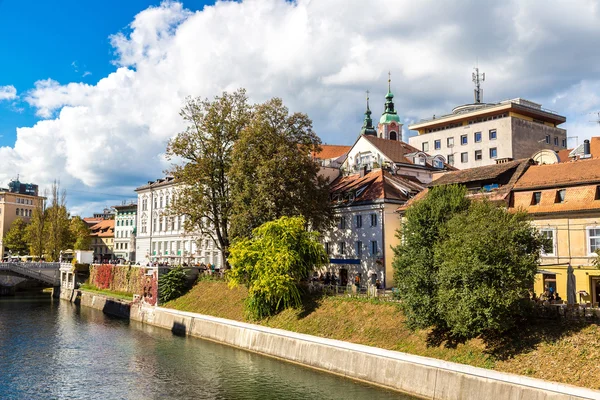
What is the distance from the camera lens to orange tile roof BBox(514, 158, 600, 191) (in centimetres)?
3925

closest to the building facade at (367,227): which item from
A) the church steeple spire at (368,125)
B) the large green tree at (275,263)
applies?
the large green tree at (275,263)

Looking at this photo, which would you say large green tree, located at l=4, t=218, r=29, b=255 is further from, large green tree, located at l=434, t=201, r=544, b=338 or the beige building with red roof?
large green tree, located at l=434, t=201, r=544, b=338

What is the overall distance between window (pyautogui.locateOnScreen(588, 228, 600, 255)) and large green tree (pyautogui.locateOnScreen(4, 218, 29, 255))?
114324mm

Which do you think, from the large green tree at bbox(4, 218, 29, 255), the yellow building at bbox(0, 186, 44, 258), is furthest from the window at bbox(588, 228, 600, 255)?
the yellow building at bbox(0, 186, 44, 258)

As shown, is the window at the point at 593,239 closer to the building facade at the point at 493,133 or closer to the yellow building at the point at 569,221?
the yellow building at the point at 569,221

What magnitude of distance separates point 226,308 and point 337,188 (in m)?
22.8

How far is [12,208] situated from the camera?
131500 millimetres

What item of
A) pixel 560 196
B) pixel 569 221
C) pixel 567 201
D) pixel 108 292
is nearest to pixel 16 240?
pixel 108 292

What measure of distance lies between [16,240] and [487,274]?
117 meters

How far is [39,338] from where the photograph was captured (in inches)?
1908

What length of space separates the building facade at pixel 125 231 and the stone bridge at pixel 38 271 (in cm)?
3231

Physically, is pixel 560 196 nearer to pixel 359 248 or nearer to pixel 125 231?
pixel 359 248

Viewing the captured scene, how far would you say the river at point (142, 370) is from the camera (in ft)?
102

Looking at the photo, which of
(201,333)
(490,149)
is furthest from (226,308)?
(490,149)
